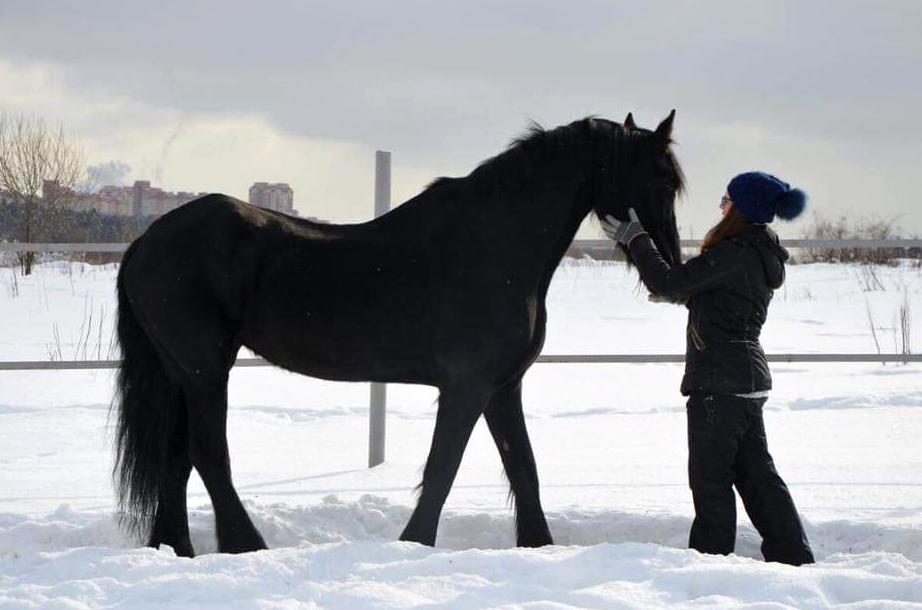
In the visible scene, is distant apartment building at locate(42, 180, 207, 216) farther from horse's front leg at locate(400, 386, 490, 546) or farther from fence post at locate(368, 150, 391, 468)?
horse's front leg at locate(400, 386, 490, 546)

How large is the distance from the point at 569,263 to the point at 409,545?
69.3ft

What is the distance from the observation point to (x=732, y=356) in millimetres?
3707

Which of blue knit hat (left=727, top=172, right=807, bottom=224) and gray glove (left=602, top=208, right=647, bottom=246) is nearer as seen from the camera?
blue knit hat (left=727, top=172, right=807, bottom=224)

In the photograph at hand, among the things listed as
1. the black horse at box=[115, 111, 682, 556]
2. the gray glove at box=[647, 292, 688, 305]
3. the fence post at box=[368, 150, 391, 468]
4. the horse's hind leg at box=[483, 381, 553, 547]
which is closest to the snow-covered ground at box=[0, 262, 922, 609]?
the fence post at box=[368, 150, 391, 468]

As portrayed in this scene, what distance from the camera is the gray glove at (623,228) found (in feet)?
12.5

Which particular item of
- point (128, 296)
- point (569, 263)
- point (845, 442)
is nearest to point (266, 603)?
point (128, 296)

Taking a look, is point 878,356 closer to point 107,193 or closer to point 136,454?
point 136,454

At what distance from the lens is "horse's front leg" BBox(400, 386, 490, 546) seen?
3688mm

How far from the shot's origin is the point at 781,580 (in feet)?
9.39

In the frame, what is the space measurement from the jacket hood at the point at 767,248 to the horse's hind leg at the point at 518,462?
1067mm

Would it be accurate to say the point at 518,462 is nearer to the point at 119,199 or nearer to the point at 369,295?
the point at 369,295

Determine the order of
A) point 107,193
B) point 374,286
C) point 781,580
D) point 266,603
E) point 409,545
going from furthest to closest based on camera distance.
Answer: point 107,193
point 374,286
point 409,545
point 781,580
point 266,603

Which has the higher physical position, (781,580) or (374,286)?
(374,286)

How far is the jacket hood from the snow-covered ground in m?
1.05
